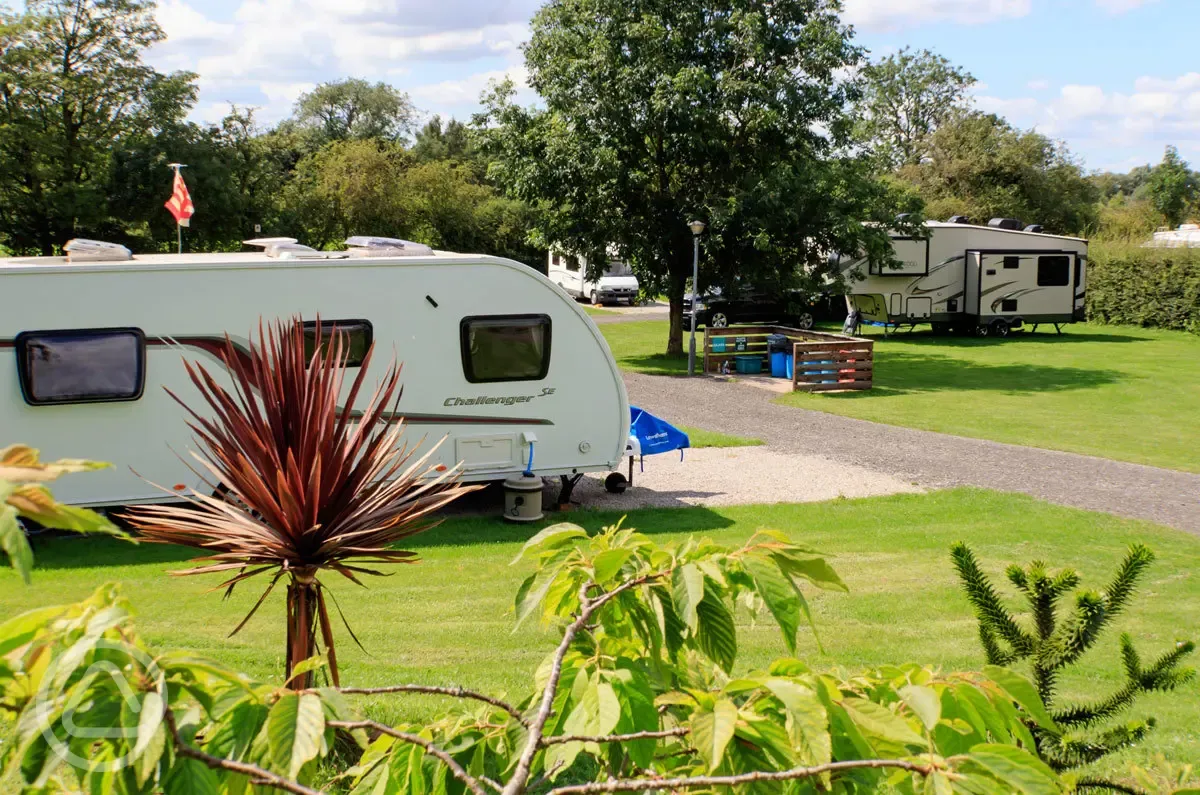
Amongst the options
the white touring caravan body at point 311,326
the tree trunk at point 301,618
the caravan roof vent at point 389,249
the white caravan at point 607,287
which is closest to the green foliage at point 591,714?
the tree trunk at point 301,618

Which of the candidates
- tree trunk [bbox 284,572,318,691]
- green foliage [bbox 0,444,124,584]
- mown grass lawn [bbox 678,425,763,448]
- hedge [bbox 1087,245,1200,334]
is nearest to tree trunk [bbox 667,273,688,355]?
mown grass lawn [bbox 678,425,763,448]

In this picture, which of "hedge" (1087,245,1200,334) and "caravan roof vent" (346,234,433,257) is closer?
"caravan roof vent" (346,234,433,257)

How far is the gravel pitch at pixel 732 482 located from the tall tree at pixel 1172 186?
206ft

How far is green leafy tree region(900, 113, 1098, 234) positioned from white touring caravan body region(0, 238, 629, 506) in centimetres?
4334

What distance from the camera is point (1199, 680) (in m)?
7.29

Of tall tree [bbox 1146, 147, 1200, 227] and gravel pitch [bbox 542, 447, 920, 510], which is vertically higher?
tall tree [bbox 1146, 147, 1200, 227]

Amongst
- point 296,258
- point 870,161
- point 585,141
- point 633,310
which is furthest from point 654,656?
point 633,310

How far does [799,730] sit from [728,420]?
57.1 ft

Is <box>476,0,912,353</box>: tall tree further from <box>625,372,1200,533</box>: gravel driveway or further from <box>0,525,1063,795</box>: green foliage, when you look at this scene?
<box>0,525,1063,795</box>: green foliage

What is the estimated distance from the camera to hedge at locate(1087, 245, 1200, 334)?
37.5m

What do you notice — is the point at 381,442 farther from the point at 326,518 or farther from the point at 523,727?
the point at 523,727

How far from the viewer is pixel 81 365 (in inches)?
417

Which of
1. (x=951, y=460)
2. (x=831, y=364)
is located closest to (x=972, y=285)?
(x=831, y=364)

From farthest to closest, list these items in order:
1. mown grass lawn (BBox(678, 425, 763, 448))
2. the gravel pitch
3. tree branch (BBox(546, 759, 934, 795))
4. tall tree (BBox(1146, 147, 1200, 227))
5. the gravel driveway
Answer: tall tree (BBox(1146, 147, 1200, 227)) → mown grass lawn (BBox(678, 425, 763, 448)) → the gravel driveway → the gravel pitch → tree branch (BBox(546, 759, 934, 795))
